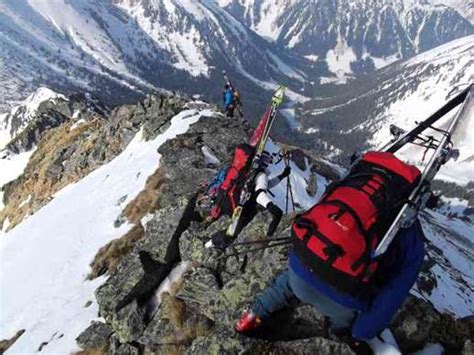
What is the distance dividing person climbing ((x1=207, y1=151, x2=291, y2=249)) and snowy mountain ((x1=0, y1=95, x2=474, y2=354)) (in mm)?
506

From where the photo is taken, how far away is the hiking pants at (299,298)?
891 centimetres

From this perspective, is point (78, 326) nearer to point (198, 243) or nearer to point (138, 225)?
point (198, 243)

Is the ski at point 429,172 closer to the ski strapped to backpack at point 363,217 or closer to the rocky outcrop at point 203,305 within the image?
the ski strapped to backpack at point 363,217

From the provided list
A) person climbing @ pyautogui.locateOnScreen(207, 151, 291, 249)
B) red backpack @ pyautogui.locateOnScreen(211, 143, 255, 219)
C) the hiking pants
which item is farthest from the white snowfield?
the hiking pants

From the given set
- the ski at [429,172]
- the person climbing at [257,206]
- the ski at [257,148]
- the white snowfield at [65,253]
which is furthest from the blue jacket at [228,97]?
the ski at [429,172]

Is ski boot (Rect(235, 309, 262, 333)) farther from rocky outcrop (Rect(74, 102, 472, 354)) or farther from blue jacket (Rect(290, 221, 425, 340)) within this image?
blue jacket (Rect(290, 221, 425, 340))

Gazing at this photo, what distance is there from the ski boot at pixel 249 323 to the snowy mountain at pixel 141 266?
0.23 m

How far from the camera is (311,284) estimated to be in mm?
8727

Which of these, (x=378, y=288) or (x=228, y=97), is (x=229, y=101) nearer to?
(x=228, y=97)

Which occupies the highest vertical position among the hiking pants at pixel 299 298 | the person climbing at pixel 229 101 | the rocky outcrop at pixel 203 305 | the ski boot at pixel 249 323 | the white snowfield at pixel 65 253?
the hiking pants at pixel 299 298

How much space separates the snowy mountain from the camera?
13305 mm

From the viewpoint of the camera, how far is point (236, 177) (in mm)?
17453

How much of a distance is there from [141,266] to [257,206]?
426 cm

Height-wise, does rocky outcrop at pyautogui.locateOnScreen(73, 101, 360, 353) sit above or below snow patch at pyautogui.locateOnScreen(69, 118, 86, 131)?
above
